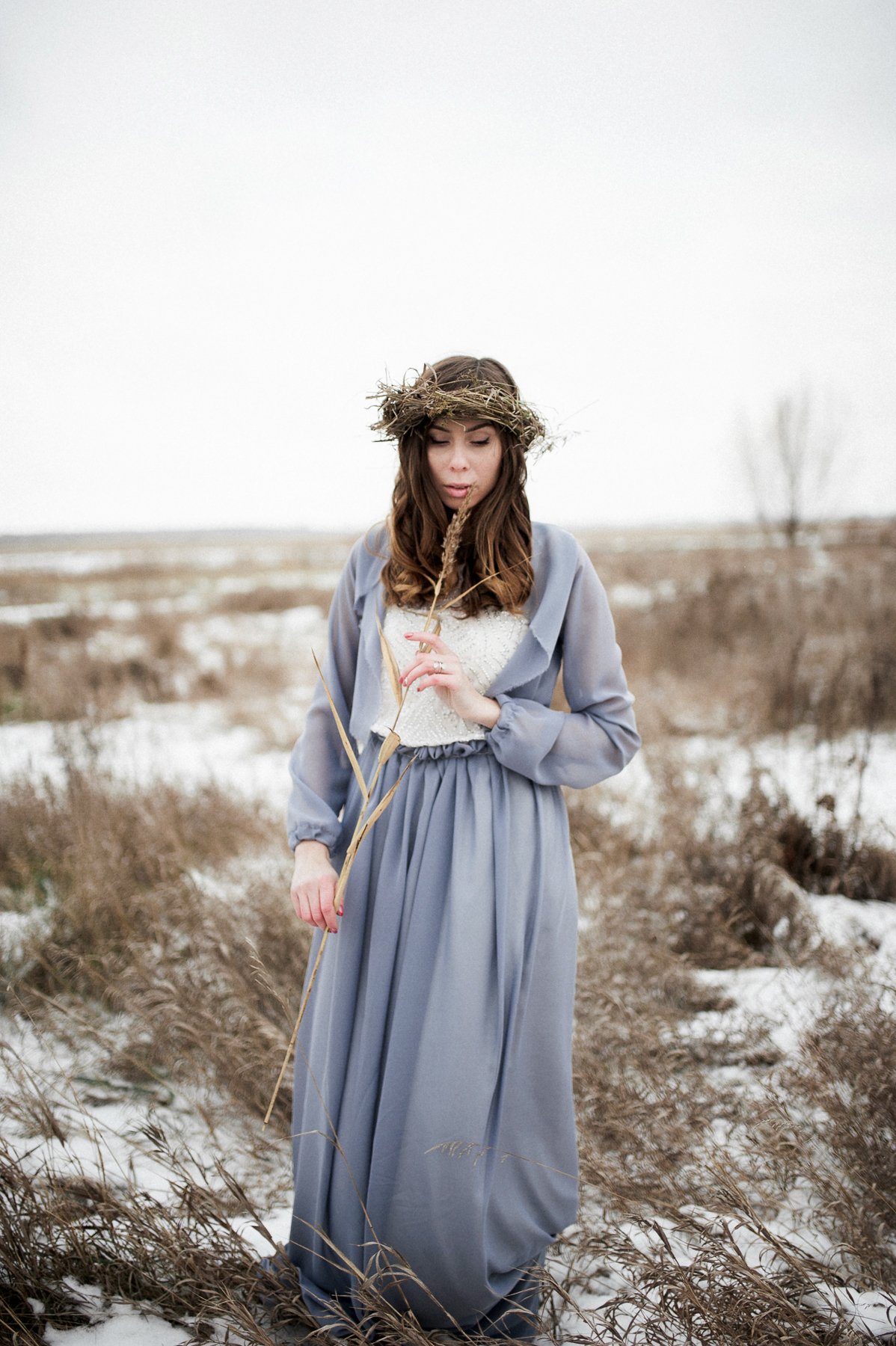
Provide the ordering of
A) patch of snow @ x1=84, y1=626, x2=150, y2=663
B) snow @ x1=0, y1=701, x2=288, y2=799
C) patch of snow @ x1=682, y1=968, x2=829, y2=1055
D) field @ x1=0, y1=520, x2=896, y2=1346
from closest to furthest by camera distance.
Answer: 1. field @ x1=0, y1=520, x2=896, y2=1346
2. patch of snow @ x1=682, y1=968, x2=829, y2=1055
3. snow @ x1=0, y1=701, x2=288, y2=799
4. patch of snow @ x1=84, y1=626, x2=150, y2=663

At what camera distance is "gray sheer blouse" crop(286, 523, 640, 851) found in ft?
5.16

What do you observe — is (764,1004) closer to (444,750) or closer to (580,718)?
(580,718)

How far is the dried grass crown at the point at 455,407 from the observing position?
4.87 ft

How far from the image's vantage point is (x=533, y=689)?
1657mm

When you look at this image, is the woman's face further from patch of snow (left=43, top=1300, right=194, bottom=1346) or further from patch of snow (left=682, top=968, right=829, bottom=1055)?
patch of snow (left=682, top=968, right=829, bottom=1055)

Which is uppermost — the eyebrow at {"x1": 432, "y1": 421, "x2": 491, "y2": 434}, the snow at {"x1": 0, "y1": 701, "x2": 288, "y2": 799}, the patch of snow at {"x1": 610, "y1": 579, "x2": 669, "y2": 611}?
the eyebrow at {"x1": 432, "y1": 421, "x2": 491, "y2": 434}

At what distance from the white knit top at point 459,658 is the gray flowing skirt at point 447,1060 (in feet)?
0.15

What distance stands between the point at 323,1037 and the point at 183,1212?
2.47ft

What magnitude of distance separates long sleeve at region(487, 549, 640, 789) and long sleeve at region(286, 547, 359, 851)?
42cm

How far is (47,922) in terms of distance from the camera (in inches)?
123

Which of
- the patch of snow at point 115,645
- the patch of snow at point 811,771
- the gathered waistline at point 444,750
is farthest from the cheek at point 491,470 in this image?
the patch of snow at point 115,645

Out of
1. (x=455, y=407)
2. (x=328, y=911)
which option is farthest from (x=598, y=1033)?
(x=455, y=407)

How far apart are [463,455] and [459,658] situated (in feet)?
1.38

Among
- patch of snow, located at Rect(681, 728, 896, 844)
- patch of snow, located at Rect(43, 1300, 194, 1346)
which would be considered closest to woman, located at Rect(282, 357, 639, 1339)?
patch of snow, located at Rect(43, 1300, 194, 1346)
